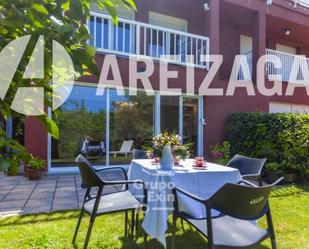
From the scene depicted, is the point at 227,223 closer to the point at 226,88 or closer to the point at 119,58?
the point at 119,58

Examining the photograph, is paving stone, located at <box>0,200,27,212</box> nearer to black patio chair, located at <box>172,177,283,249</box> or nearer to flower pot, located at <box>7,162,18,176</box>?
black patio chair, located at <box>172,177,283,249</box>

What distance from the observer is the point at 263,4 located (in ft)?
33.2

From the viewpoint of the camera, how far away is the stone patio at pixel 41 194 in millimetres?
4574

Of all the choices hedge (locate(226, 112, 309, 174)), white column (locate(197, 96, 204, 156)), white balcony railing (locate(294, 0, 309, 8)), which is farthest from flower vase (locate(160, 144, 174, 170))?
white balcony railing (locate(294, 0, 309, 8))

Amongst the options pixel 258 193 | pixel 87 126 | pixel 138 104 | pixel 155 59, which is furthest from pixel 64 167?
pixel 258 193

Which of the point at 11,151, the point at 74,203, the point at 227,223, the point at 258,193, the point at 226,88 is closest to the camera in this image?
the point at 11,151

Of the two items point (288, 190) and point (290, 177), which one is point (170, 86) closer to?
point (290, 177)

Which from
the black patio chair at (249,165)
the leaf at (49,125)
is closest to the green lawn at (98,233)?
the black patio chair at (249,165)

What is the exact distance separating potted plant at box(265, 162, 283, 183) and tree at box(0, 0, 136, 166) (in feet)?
22.8

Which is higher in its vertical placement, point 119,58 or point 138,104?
point 119,58

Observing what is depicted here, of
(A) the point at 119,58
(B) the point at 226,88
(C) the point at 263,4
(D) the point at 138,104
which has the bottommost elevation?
(D) the point at 138,104

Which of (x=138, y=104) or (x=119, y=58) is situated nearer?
(x=119, y=58)

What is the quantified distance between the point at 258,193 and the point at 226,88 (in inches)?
304

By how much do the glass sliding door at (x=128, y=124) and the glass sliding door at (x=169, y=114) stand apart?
1.13 ft
